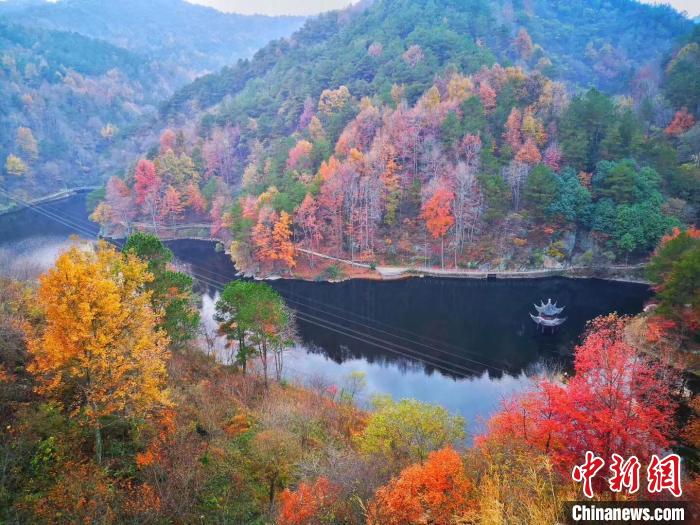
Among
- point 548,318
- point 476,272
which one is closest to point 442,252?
point 476,272

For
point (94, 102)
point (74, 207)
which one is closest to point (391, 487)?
point (74, 207)

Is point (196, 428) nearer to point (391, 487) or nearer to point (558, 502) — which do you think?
point (391, 487)

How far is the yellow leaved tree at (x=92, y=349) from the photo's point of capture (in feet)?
43.1

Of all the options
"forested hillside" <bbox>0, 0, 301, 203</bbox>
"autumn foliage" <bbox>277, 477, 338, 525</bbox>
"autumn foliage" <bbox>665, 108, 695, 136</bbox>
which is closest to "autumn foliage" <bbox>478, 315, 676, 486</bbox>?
"autumn foliage" <bbox>277, 477, 338, 525</bbox>

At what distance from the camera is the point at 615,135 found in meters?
52.6

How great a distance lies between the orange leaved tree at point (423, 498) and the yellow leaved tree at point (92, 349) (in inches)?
348

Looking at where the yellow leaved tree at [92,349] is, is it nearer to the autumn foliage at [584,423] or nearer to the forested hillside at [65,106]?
the autumn foliage at [584,423]

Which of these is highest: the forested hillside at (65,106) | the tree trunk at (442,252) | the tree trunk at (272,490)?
the forested hillside at (65,106)

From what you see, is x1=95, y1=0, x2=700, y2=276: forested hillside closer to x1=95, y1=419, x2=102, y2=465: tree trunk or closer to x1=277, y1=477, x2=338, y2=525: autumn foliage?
x1=95, y1=419, x2=102, y2=465: tree trunk

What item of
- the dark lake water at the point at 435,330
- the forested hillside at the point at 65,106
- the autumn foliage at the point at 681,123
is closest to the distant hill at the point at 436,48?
the autumn foliage at the point at 681,123

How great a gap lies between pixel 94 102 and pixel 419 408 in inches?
6065

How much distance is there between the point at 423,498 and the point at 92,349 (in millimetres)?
10824

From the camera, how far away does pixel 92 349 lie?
44.2 ft

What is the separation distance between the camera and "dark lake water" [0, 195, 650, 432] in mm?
32281
